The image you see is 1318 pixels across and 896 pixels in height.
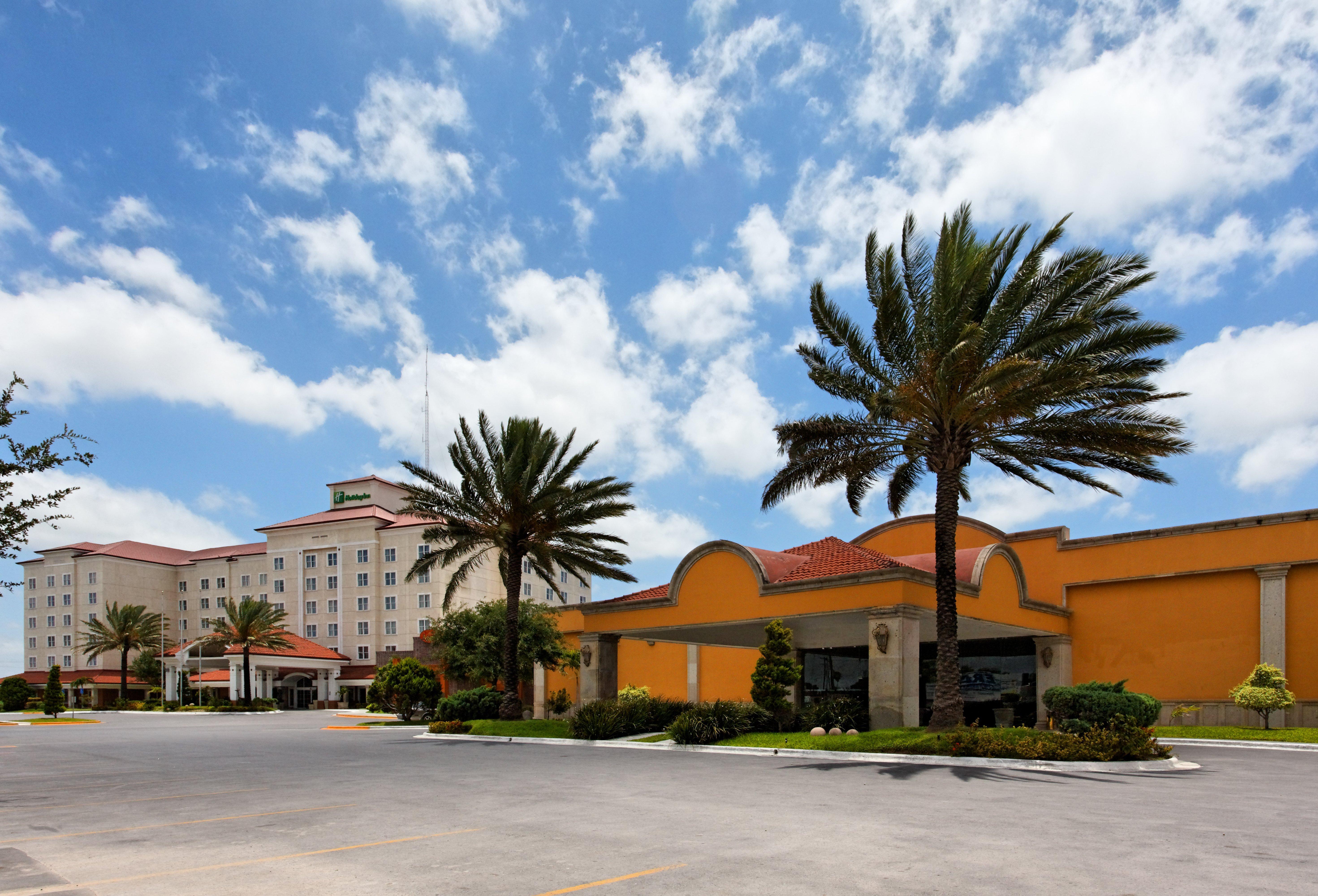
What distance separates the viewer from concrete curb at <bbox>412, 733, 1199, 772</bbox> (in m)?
16.7

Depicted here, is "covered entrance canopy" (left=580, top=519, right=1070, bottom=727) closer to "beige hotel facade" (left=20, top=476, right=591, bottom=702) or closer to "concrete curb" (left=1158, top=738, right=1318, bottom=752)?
"concrete curb" (left=1158, top=738, right=1318, bottom=752)

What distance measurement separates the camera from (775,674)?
2411 cm

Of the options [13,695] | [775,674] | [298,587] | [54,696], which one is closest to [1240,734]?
[775,674]

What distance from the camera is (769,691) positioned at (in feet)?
79.7

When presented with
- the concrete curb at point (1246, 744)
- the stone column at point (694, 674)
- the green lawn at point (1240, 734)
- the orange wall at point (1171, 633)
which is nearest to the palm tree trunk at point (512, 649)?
the stone column at point (694, 674)

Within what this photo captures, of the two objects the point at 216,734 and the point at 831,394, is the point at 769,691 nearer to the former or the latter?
the point at 831,394

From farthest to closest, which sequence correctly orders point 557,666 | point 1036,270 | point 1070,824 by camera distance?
1. point 557,666
2. point 1036,270
3. point 1070,824

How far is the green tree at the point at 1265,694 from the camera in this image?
25.1 metres

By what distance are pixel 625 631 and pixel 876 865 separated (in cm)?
2175

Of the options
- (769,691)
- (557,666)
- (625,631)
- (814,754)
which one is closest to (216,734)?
(557,666)

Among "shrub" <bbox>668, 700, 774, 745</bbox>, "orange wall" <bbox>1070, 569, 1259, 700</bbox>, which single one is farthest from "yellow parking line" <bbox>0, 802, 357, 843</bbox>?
"orange wall" <bbox>1070, 569, 1259, 700</bbox>

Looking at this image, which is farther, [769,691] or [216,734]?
[216,734]

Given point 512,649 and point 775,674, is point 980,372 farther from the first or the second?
point 512,649

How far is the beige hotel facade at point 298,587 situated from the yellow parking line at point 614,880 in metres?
67.4
